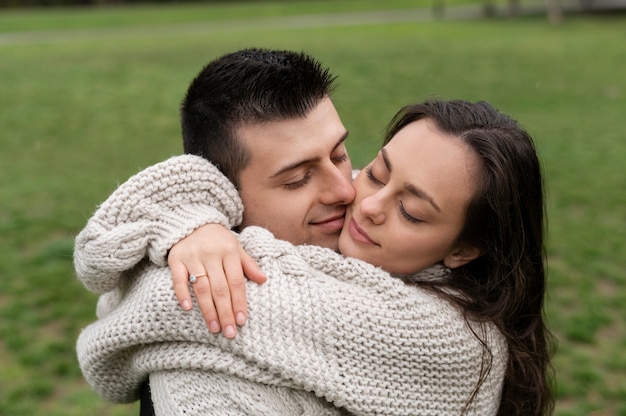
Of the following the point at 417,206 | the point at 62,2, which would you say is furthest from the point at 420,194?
the point at 62,2

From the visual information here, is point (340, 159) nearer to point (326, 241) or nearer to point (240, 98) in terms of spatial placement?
point (326, 241)

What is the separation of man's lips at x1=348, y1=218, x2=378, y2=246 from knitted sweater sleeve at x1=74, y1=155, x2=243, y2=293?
0.42 meters

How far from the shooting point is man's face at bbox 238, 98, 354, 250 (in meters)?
2.29

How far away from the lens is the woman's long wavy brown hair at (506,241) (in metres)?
2.17

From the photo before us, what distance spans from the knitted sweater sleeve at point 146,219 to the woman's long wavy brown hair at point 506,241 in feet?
2.55

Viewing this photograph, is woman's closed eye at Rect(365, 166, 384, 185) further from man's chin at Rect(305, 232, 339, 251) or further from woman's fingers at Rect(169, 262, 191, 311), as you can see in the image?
woman's fingers at Rect(169, 262, 191, 311)

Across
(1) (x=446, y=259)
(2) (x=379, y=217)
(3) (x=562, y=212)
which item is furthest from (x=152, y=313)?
(3) (x=562, y=212)

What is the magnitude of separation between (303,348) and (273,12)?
3481cm

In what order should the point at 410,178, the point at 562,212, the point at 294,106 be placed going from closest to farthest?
1. the point at 410,178
2. the point at 294,106
3. the point at 562,212

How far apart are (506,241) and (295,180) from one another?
71 cm

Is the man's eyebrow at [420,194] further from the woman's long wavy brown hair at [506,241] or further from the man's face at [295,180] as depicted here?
the man's face at [295,180]

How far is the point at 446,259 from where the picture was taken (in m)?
2.30

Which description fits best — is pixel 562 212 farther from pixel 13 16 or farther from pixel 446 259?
pixel 13 16

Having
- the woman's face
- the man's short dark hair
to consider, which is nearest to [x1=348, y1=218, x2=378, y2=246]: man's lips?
the woman's face
